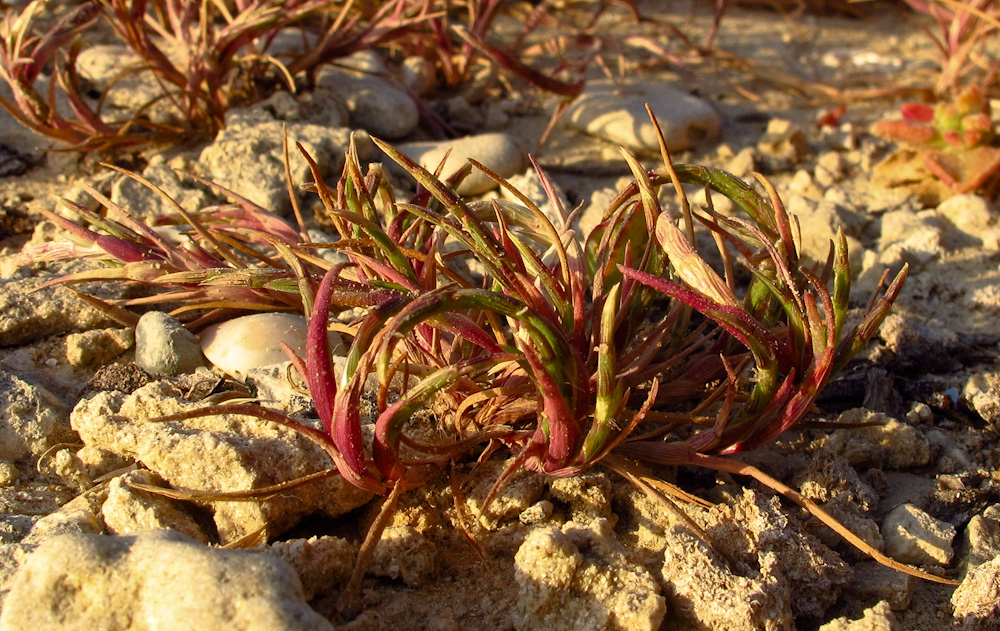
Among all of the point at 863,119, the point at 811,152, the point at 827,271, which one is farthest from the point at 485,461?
the point at 863,119

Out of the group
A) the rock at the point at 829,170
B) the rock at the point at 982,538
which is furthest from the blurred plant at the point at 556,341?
the rock at the point at 829,170

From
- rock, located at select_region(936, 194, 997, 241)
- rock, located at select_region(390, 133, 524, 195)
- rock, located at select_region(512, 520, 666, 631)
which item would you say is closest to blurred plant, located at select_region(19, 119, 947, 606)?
rock, located at select_region(512, 520, 666, 631)

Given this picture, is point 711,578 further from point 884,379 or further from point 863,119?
point 863,119

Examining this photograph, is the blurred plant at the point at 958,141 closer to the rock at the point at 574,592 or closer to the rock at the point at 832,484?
the rock at the point at 832,484

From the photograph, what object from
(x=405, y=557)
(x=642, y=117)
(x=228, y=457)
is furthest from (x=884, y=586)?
(x=642, y=117)

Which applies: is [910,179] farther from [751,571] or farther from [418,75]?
[751,571]

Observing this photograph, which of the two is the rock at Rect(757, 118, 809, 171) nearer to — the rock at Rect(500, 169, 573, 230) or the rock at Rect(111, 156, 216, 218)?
the rock at Rect(500, 169, 573, 230)

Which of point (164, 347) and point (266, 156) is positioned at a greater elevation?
point (266, 156)
